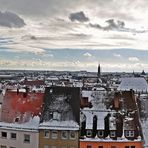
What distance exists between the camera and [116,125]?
6481cm

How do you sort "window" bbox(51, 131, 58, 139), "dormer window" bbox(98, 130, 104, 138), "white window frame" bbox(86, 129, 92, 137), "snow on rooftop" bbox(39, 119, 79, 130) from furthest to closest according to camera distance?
"window" bbox(51, 131, 58, 139) → "white window frame" bbox(86, 129, 92, 137) → "snow on rooftop" bbox(39, 119, 79, 130) → "dormer window" bbox(98, 130, 104, 138)

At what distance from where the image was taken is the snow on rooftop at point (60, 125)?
64125 mm

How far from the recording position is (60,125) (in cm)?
6462

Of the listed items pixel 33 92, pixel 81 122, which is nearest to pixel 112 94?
pixel 81 122

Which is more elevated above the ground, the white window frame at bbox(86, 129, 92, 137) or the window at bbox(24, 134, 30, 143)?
the white window frame at bbox(86, 129, 92, 137)

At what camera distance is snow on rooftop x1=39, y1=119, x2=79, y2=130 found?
64.1m

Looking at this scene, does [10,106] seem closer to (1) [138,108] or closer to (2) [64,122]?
(2) [64,122]

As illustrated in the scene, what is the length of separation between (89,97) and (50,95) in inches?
280

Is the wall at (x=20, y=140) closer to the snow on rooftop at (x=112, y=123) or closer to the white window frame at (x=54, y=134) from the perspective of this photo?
the white window frame at (x=54, y=134)

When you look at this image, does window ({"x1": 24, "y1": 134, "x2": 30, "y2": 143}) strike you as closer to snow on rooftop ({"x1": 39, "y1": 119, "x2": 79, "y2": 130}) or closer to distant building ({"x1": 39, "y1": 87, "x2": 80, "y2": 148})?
distant building ({"x1": 39, "y1": 87, "x2": 80, "y2": 148})

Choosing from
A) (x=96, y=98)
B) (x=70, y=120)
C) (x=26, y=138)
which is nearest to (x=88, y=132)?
(x=70, y=120)

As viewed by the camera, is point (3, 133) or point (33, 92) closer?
point (3, 133)

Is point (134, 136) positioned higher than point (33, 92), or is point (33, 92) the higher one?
point (33, 92)

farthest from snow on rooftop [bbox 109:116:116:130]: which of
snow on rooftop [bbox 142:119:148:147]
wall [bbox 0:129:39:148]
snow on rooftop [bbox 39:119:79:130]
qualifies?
wall [bbox 0:129:39:148]
